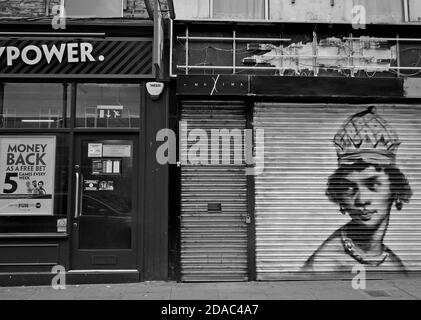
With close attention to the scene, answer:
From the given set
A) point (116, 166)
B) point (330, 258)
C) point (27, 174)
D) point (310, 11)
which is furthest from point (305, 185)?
point (27, 174)

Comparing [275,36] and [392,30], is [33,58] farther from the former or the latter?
[392,30]

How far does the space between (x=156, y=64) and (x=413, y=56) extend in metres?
4.62

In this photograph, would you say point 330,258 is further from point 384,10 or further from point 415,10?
point 415,10

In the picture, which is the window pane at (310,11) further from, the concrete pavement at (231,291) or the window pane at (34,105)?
the concrete pavement at (231,291)

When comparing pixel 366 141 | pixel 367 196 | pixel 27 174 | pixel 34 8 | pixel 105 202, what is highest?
pixel 34 8

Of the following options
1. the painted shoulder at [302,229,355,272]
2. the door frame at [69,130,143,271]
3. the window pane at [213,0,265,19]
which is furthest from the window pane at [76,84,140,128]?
the painted shoulder at [302,229,355,272]

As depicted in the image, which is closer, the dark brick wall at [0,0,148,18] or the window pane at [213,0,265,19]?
the dark brick wall at [0,0,148,18]

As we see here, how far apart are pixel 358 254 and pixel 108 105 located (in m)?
5.07

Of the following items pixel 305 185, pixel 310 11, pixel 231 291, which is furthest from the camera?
pixel 310 11

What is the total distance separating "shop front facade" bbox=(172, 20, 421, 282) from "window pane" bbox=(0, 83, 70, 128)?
6.78 ft

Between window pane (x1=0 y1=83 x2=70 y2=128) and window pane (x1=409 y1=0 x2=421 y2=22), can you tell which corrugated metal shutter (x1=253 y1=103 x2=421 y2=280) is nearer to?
window pane (x1=409 y1=0 x2=421 y2=22)

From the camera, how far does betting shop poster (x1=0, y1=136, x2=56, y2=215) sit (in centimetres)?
857

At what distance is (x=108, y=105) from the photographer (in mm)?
8812

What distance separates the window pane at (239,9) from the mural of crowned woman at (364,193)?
261 centimetres
